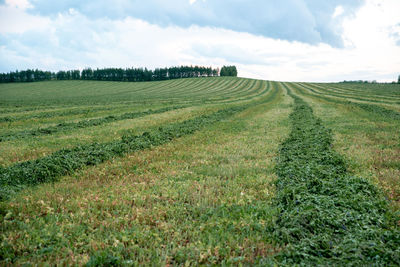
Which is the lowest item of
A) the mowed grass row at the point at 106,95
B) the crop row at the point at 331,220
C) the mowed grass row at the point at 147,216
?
the mowed grass row at the point at 147,216

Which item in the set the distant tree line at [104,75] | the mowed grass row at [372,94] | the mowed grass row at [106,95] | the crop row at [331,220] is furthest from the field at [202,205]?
the distant tree line at [104,75]

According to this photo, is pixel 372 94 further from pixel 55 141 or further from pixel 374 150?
pixel 55 141

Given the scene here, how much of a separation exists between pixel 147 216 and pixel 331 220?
402 centimetres

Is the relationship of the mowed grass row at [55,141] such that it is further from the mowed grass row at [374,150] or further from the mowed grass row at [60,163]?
the mowed grass row at [374,150]

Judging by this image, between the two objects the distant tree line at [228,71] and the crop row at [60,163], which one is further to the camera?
the distant tree line at [228,71]

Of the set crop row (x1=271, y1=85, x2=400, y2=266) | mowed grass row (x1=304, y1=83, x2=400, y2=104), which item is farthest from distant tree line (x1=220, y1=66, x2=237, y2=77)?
crop row (x1=271, y1=85, x2=400, y2=266)

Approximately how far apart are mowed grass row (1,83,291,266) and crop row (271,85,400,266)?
0.44m

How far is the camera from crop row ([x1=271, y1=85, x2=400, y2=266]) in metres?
4.16

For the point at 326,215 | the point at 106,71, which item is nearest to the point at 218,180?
the point at 326,215

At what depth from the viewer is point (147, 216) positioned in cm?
568

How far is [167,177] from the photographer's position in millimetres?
8117

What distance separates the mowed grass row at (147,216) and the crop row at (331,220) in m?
0.44

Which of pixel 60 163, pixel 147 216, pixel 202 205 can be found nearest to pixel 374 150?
pixel 202 205

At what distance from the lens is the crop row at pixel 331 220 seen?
164 inches
